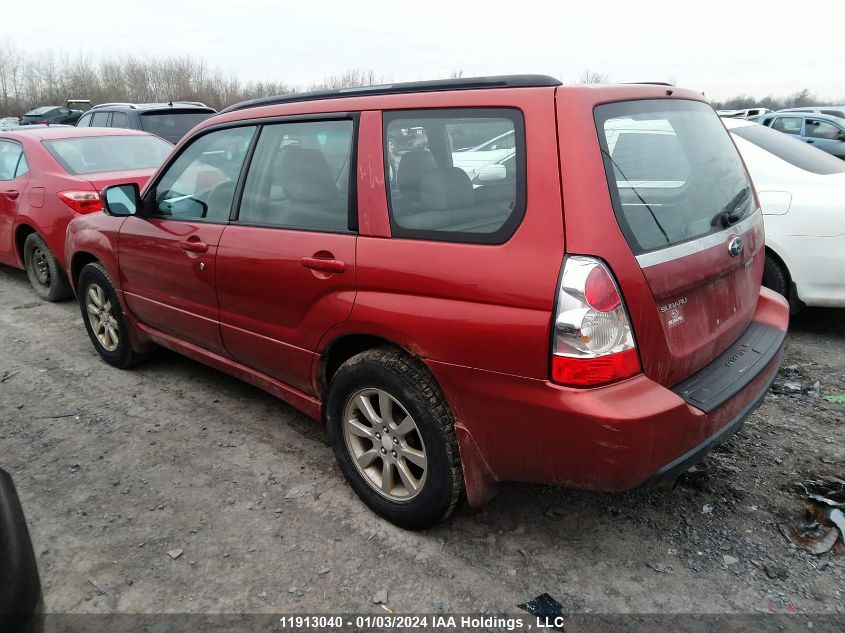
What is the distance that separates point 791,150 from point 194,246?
4606 millimetres

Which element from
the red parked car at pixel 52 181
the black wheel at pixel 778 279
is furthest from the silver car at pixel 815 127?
the red parked car at pixel 52 181

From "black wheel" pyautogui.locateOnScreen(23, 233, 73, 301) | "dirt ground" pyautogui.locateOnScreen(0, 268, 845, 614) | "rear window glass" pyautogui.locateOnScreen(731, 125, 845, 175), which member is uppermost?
"rear window glass" pyautogui.locateOnScreen(731, 125, 845, 175)

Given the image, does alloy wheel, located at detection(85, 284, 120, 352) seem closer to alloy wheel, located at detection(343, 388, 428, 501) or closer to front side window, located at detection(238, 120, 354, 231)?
front side window, located at detection(238, 120, 354, 231)

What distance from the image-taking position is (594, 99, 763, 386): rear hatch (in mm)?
2178

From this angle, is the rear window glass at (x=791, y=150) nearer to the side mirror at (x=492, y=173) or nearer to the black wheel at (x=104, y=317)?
the side mirror at (x=492, y=173)

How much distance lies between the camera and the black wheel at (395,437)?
2.46 metres

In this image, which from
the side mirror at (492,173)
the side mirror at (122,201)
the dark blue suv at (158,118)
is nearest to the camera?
the side mirror at (492,173)

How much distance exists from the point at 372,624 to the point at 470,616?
0.36 meters

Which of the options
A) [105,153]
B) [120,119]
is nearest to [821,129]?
[120,119]

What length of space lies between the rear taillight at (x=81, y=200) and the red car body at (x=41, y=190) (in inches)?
1.5

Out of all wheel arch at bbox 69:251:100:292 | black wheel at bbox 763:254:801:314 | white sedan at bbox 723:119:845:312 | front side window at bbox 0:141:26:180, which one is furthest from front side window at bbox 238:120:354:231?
front side window at bbox 0:141:26:180

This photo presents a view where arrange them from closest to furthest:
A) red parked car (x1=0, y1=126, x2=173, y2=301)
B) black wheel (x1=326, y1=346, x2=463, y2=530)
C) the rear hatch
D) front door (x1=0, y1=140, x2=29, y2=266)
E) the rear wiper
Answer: the rear hatch < black wheel (x1=326, y1=346, x2=463, y2=530) < the rear wiper < red parked car (x1=0, y1=126, x2=173, y2=301) < front door (x1=0, y1=140, x2=29, y2=266)

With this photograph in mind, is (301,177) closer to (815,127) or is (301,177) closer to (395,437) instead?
(395,437)

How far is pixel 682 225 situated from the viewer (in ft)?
7.90
